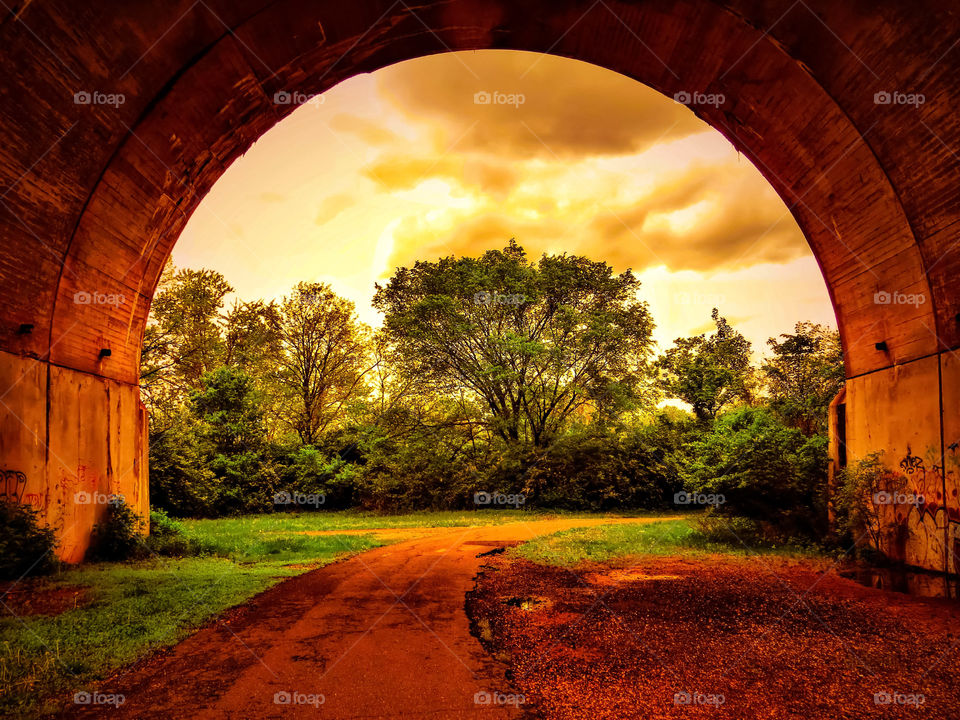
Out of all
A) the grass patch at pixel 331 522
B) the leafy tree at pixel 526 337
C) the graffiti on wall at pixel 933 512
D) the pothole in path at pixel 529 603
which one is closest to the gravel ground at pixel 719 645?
the pothole in path at pixel 529 603

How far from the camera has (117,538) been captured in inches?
392

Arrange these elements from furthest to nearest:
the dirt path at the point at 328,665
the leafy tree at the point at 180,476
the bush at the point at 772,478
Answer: the leafy tree at the point at 180,476
the bush at the point at 772,478
the dirt path at the point at 328,665

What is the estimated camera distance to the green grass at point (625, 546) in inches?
396

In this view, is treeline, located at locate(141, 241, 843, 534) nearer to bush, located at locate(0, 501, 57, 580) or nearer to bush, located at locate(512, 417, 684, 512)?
bush, located at locate(512, 417, 684, 512)

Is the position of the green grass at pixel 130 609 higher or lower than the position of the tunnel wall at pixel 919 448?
lower

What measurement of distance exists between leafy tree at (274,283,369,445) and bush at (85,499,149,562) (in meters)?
19.2

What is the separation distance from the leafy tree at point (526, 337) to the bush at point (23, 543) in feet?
54.9

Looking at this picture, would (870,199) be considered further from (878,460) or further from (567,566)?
(567,566)

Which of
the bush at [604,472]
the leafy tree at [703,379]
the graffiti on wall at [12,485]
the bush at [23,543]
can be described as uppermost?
the leafy tree at [703,379]

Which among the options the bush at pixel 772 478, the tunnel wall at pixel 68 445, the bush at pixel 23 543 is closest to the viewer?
the bush at pixel 23 543

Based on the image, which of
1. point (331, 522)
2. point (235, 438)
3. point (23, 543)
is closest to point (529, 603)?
point (23, 543)

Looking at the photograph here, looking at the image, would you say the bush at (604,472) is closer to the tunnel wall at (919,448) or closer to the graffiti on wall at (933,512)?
the tunnel wall at (919,448)

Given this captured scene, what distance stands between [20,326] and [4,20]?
402 centimetres

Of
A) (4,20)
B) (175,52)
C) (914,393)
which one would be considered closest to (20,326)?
(4,20)
